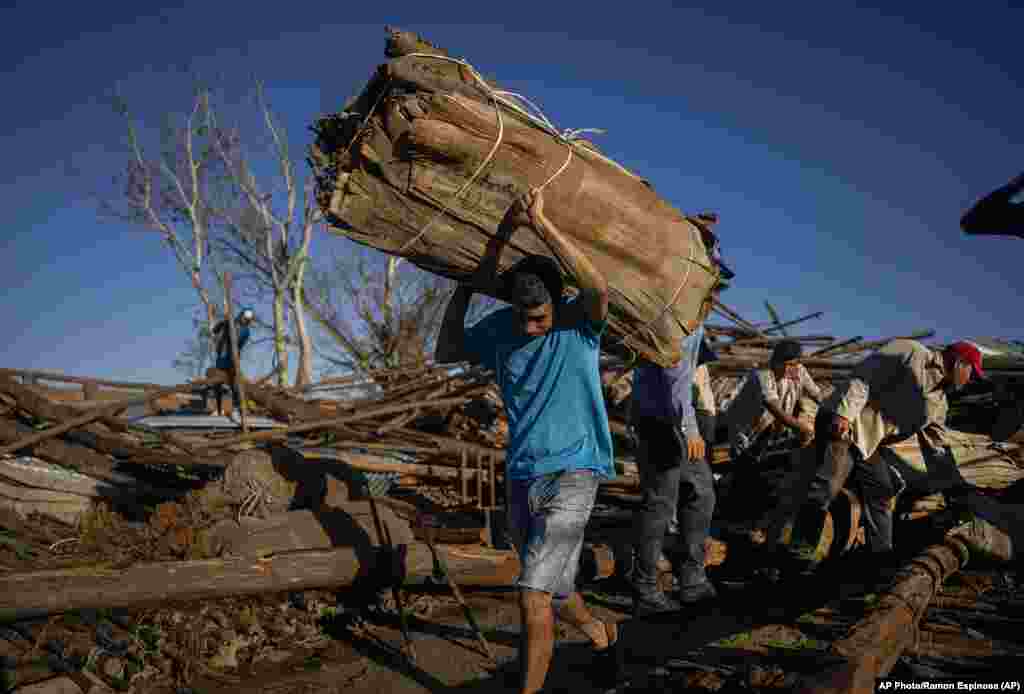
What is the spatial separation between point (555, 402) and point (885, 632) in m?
1.65

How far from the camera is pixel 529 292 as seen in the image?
2.96 meters

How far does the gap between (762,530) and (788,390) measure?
1.60m

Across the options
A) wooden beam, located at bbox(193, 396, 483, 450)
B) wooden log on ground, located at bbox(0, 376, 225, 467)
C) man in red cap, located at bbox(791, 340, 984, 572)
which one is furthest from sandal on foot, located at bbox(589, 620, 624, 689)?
wooden beam, located at bbox(193, 396, 483, 450)

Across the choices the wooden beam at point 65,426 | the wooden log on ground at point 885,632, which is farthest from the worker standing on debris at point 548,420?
the wooden beam at point 65,426

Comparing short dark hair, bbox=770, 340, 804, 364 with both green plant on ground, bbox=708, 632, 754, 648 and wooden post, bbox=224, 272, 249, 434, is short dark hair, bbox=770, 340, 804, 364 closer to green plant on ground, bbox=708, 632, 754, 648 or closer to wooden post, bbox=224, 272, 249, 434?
green plant on ground, bbox=708, 632, 754, 648

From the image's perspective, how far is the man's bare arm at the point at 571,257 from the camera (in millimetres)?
2877

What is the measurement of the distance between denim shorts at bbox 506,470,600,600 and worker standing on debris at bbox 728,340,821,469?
170 inches

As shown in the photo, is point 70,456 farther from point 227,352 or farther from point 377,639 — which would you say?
point 227,352

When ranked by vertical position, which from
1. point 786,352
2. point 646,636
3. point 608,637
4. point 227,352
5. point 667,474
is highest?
point 227,352

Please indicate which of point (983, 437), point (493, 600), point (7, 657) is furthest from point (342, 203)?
point (983, 437)

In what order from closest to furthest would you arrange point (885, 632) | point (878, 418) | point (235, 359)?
point (885, 632) < point (878, 418) < point (235, 359)

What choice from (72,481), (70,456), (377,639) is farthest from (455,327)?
(70,456)

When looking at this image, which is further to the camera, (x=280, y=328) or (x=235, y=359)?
(x=280, y=328)

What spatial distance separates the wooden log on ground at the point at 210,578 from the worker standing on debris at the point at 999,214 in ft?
12.3
